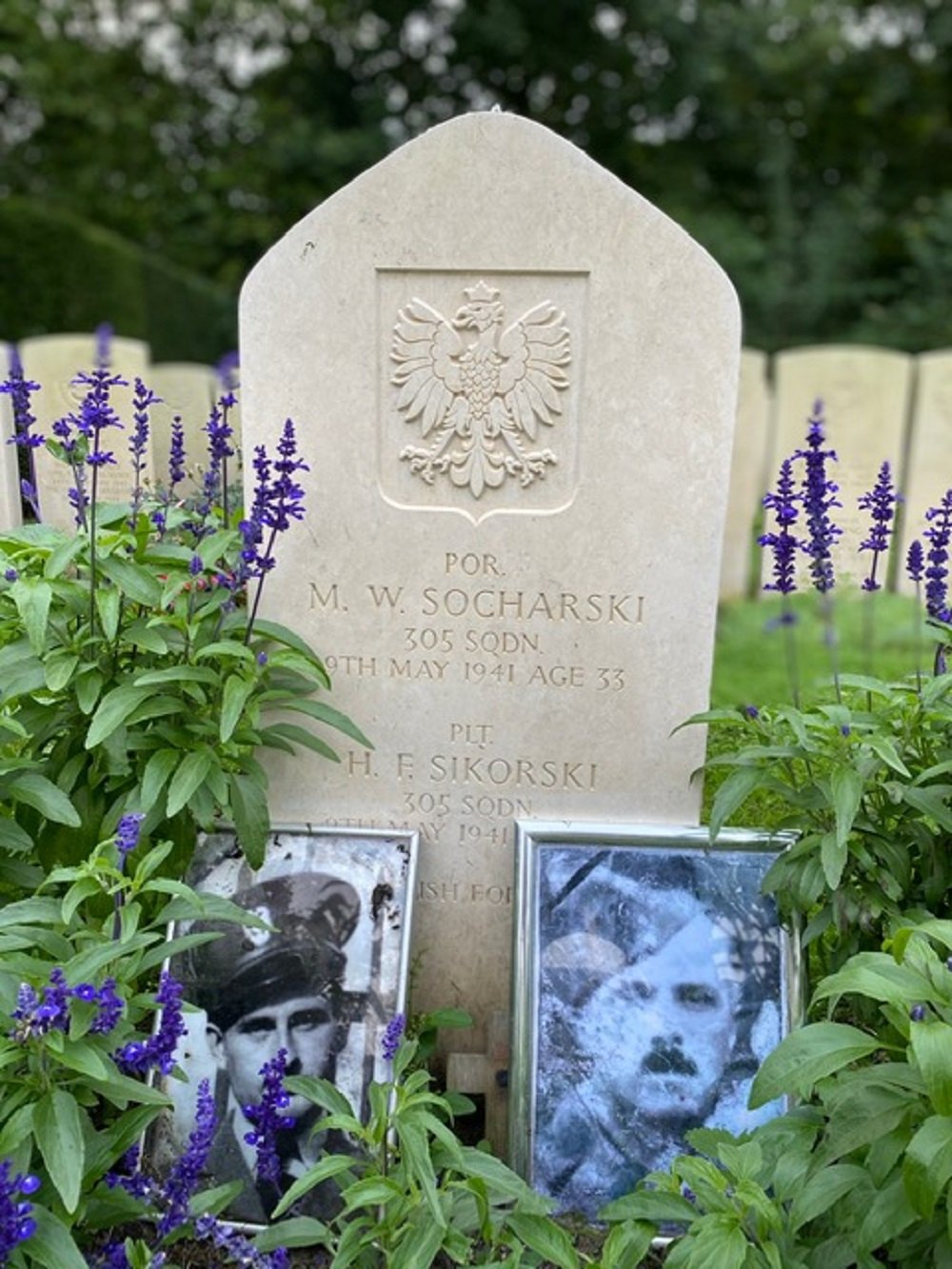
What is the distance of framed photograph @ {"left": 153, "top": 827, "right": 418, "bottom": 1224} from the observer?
262 centimetres

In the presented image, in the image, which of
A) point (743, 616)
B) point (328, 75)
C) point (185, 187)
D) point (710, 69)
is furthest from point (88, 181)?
point (743, 616)

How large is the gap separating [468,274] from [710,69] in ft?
56.2

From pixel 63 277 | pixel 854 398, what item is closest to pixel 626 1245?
pixel 854 398

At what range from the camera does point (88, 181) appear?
18.4m

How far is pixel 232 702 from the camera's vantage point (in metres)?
2.56

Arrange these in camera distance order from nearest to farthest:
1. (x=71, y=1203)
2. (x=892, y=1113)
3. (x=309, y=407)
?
(x=71, y=1203) < (x=892, y=1113) < (x=309, y=407)

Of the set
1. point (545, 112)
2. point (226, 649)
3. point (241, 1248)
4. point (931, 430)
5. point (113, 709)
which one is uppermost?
point (545, 112)

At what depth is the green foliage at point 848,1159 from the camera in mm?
1855

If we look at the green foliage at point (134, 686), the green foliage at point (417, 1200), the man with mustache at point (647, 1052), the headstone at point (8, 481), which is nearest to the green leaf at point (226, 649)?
the green foliage at point (134, 686)

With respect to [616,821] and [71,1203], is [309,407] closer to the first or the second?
[616,821]

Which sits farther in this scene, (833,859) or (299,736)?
(299,736)

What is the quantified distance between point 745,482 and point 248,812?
6601 millimetres

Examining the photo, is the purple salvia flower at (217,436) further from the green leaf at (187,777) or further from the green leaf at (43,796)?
the green leaf at (43,796)

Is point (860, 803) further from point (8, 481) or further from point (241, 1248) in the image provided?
point (8, 481)
